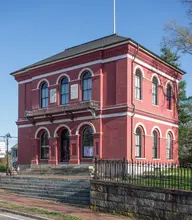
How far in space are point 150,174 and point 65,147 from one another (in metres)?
13.7

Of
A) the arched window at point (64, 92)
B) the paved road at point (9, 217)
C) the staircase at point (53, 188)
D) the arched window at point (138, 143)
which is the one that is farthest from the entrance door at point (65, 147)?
the paved road at point (9, 217)

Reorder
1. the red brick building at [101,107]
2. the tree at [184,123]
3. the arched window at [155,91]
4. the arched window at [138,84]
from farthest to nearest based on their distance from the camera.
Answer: the tree at [184,123], the arched window at [155,91], the arched window at [138,84], the red brick building at [101,107]

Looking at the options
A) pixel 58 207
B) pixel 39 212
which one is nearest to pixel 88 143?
pixel 58 207

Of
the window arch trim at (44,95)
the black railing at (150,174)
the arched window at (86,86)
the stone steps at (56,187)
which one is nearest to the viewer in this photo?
the black railing at (150,174)

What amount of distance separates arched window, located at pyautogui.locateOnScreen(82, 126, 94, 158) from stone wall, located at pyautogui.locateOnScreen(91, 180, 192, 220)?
30.9 feet

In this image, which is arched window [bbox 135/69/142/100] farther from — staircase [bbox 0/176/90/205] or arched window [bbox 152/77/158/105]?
staircase [bbox 0/176/90/205]

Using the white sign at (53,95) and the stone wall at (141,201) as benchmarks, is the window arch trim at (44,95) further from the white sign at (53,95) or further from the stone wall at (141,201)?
the stone wall at (141,201)

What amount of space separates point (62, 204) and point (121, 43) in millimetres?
11583

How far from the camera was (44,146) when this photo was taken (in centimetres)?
2759

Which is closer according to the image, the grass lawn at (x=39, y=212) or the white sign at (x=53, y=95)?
the grass lawn at (x=39, y=212)

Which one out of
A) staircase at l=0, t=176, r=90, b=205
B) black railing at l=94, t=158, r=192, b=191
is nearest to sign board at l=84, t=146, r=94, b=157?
staircase at l=0, t=176, r=90, b=205

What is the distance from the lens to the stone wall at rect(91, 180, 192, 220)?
37.1 feet

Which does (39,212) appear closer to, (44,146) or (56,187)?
(56,187)

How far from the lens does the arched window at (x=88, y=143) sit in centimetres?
2422
